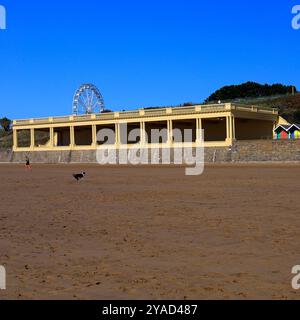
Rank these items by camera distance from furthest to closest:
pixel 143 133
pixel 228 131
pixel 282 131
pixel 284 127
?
pixel 143 133 < pixel 282 131 < pixel 284 127 < pixel 228 131

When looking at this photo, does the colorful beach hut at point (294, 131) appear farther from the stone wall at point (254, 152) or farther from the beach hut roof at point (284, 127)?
the stone wall at point (254, 152)

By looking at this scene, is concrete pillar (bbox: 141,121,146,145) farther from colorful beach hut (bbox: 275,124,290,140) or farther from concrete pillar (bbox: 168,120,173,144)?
colorful beach hut (bbox: 275,124,290,140)

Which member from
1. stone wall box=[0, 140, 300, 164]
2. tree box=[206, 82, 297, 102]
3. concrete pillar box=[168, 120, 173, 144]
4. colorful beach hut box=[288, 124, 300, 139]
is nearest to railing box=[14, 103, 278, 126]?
concrete pillar box=[168, 120, 173, 144]

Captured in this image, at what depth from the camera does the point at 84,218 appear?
1233 cm

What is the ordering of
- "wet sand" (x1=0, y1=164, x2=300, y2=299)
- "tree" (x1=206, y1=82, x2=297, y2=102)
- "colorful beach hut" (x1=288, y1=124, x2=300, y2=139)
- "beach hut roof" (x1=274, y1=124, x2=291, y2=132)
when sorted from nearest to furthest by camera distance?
"wet sand" (x1=0, y1=164, x2=300, y2=299) → "colorful beach hut" (x1=288, y1=124, x2=300, y2=139) → "beach hut roof" (x1=274, y1=124, x2=291, y2=132) → "tree" (x1=206, y1=82, x2=297, y2=102)

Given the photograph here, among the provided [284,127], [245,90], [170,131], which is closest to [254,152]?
[284,127]

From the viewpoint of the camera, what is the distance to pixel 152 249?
8398mm

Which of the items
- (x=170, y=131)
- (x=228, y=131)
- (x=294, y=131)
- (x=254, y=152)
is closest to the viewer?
(x=254, y=152)

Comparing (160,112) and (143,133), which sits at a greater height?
(160,112)

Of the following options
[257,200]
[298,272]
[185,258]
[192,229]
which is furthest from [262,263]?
[257,200]

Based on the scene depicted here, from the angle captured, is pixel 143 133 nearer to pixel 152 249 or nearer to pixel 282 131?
pixel 282 131

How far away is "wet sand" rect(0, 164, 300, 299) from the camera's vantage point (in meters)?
6.02

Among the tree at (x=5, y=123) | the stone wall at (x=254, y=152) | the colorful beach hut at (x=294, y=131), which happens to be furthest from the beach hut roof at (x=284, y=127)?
the tree at (x=5, y=123)

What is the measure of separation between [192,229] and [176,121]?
175ft
